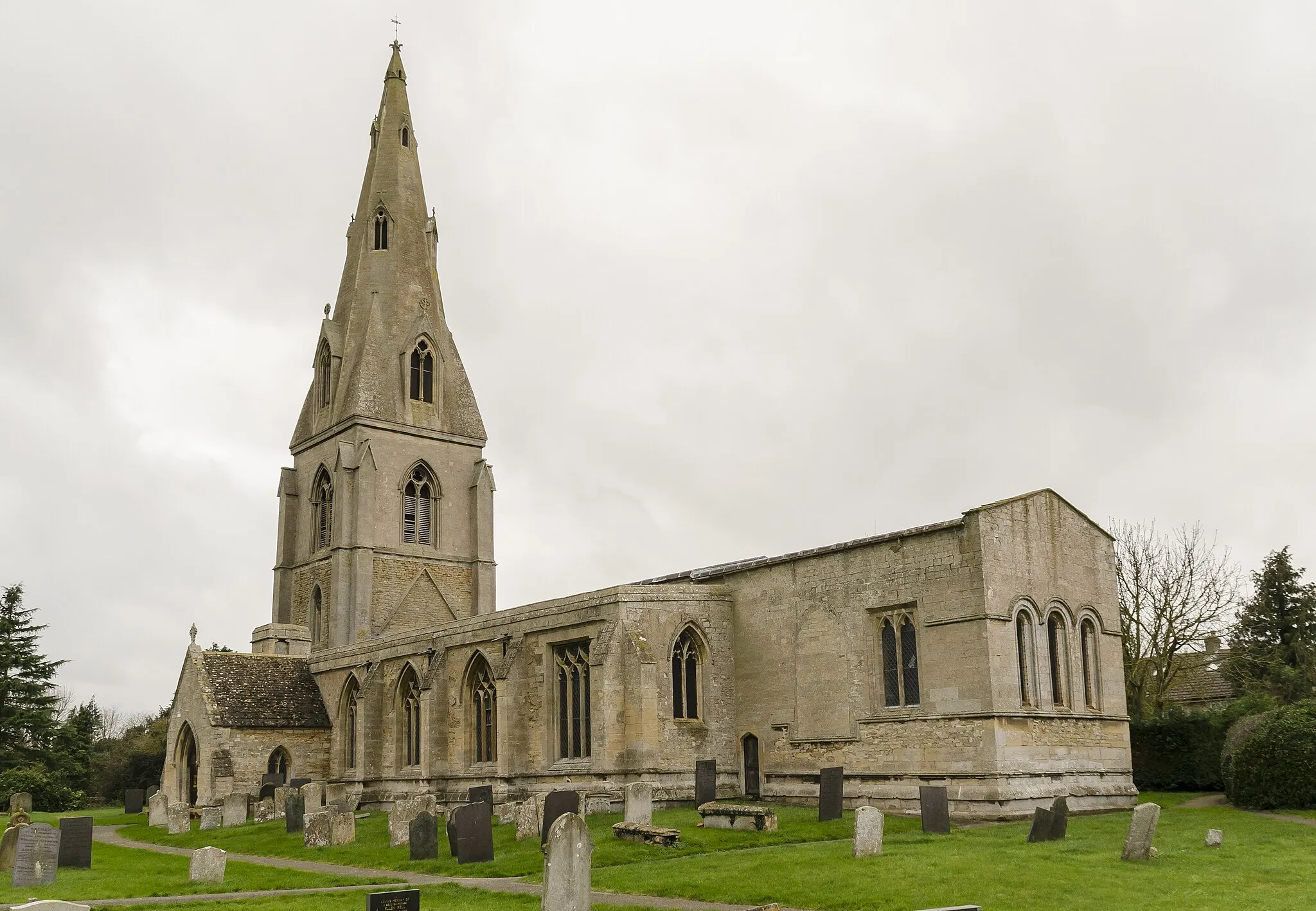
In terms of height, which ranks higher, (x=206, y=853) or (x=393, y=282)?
(x=393, y=282)

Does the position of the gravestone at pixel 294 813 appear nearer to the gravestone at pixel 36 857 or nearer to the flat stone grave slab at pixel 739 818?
the gravestone at pixel 36 857

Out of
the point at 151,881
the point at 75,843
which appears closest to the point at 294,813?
the point at 75,843

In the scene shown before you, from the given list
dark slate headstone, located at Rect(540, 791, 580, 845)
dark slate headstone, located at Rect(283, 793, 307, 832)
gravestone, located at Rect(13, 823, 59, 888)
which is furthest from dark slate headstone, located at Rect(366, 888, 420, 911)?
dark slate headstone, located at Rect(283, 793, 307, 832)

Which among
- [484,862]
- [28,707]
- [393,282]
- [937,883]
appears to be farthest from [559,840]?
[28,707]

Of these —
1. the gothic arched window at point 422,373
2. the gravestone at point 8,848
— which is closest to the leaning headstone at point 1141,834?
the gravestone at point 8,848

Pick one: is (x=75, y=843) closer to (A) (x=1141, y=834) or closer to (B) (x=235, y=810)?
(B) (x=235, y=810)

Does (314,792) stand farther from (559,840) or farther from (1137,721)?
(1137,721)

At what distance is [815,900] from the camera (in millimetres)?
15727

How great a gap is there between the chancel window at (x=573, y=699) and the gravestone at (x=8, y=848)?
13727 mm

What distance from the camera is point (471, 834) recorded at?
21.6m

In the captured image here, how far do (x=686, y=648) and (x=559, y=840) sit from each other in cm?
1698

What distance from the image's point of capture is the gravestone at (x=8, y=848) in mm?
22469

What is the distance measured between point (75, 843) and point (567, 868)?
13.8 m

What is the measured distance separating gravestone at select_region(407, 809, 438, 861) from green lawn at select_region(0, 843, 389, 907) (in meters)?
2.04
